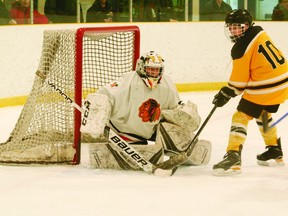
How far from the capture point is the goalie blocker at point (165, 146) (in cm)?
375

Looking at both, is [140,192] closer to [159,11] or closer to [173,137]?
[173,137]

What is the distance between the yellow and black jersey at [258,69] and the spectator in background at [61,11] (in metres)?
2.98

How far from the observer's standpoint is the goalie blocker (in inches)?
148

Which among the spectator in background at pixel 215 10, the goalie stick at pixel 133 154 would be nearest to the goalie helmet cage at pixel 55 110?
the goalie stick at pixel 133 154

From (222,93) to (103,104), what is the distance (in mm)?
611

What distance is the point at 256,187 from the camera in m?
3.44

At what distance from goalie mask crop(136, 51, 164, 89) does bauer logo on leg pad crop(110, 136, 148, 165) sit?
32cm

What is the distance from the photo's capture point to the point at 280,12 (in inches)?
297

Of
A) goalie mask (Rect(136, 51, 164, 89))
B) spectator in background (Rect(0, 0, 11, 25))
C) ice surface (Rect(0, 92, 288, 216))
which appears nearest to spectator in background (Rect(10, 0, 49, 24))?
spectator in background (Rect(0, 0, 11, 25))

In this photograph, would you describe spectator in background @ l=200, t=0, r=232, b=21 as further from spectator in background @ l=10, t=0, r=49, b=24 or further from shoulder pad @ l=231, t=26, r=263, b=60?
shoulder pad @ l=231, t=26, r=263, b=60

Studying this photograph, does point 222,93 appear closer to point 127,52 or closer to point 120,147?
point 120,147

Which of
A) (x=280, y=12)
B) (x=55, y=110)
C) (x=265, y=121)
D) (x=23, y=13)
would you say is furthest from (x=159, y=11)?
(x=265, y=121)

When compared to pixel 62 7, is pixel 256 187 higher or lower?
lower

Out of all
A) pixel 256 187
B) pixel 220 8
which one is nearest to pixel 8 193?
pixel 256 187
